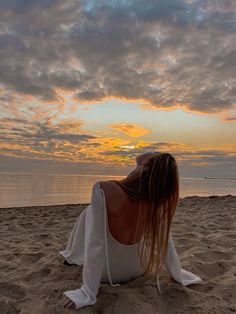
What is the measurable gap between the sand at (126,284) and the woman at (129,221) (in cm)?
19

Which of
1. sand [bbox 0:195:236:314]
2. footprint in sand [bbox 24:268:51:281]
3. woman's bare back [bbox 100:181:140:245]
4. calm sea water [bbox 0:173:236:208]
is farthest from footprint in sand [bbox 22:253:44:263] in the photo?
calm sea water [bbox 0:173:236:208]

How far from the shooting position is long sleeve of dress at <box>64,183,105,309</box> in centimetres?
283

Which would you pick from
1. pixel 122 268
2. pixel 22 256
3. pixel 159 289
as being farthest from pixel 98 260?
pixel 22 256

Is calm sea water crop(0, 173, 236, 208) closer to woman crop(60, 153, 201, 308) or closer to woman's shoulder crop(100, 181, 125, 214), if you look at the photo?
woman crop(60, 153, 201, 308)

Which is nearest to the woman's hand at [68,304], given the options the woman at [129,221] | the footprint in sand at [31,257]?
the woman at [129,221]

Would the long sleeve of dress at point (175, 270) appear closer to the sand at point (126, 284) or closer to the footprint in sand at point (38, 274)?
the sand at point (126, 284)

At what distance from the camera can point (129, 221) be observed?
3018 millimetres

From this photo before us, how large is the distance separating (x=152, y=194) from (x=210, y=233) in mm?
3143

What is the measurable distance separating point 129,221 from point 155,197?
0.34 meters

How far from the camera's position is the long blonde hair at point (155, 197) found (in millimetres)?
2828

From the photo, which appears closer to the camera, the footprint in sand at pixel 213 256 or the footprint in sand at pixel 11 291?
the footprint in sand at pixel 11 291

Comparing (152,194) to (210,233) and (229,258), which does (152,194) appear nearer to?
(229,258)

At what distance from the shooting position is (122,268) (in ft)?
10.6

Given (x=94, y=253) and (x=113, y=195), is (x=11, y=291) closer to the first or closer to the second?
(x=94, y=253)
